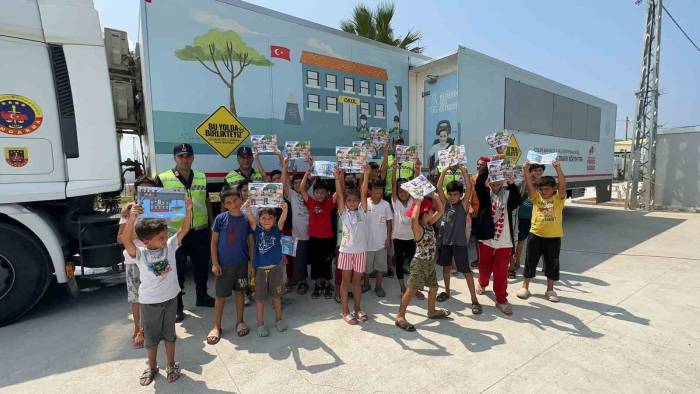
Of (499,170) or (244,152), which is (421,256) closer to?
(499,170)

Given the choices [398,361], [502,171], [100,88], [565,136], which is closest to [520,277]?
[502,171]

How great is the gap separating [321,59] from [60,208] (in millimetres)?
3551

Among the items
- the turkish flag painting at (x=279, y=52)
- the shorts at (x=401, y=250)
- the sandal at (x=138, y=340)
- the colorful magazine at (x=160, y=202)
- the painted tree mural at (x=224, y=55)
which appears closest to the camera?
the colorful magazine at (x=160, y=202)

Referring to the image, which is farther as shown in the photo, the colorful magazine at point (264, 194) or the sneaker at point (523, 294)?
the sneaker at point (523, 294)

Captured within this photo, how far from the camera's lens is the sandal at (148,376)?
2.47m

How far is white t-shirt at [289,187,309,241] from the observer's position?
4.18m

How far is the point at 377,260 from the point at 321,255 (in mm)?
679

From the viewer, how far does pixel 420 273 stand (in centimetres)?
329

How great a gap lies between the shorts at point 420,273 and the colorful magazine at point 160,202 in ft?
6.91

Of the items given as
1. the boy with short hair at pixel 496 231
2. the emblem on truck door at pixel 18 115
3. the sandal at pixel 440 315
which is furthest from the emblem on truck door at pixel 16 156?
the boy with short hair at pixel 496 231

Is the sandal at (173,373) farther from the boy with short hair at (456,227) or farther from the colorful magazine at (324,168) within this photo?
the boy with short hair at (456,227)

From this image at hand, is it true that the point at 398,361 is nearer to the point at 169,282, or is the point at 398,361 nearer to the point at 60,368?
the point at 169,282

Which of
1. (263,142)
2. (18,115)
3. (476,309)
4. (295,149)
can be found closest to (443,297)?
(476,309)

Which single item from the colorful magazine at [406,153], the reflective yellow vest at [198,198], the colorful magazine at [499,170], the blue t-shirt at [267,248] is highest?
the colorful magazine at [406,153]
